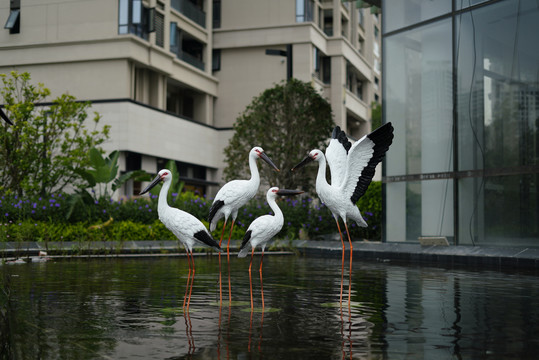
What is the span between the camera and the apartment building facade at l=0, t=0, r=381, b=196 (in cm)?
3152

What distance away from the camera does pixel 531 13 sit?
53.5 ft

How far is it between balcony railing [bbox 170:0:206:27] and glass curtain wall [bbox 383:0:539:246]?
20229 mm

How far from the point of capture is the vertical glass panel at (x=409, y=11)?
1836 centimetres

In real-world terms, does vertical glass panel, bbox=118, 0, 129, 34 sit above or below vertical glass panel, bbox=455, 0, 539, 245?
above

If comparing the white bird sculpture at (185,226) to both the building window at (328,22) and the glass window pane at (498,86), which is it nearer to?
the glass window pane at (498,86)

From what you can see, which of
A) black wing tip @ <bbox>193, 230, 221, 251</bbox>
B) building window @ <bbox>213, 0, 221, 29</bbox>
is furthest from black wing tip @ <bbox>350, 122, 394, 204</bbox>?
building window @ <bbox>213, 0, 221, 29</bbox>

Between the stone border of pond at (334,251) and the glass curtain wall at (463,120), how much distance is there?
1.30 metres

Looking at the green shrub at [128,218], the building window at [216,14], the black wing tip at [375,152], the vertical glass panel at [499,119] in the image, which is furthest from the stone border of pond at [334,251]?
the building window at [216,14]

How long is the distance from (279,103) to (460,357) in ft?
69.6

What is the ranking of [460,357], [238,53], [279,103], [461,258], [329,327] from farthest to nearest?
[238,53]
[279,103]
[461,258]
[329,327]
[460,357]

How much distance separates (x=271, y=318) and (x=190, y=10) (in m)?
34.9

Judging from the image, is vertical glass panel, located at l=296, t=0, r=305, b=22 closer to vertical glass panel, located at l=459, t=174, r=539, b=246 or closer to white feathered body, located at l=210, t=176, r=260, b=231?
vertical glass panel, located at l=459, t=174, r=539, b=246

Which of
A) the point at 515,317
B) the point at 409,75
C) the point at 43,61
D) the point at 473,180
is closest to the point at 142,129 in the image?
the point at 43,61

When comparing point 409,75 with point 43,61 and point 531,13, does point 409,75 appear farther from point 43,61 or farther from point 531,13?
point 43,61
